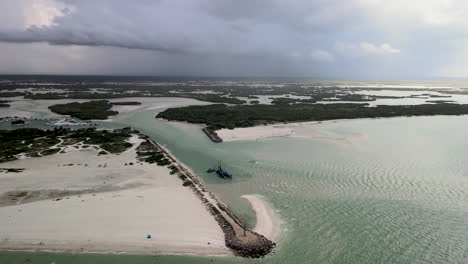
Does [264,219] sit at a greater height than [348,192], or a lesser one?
A: lesser

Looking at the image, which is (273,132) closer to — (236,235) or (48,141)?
(236,235)

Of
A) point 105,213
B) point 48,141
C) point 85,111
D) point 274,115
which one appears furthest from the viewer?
point 85,111

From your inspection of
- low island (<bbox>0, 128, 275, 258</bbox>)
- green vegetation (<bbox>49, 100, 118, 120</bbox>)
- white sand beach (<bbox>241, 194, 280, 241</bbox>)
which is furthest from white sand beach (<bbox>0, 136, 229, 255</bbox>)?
green vegetation (<bbox>49, 100, 118, 120</bbox>)

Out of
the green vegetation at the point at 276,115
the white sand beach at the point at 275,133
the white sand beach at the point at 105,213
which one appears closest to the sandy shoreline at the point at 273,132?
the white sand beach at the point at 275,133

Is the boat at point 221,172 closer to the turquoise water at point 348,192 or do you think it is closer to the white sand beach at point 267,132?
the turquoise water at point 348,192

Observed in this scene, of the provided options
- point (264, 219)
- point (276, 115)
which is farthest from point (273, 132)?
point (264, 219)

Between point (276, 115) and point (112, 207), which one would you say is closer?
point (112, 207)

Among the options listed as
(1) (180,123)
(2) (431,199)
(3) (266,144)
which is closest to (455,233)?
(2) (431,199)
